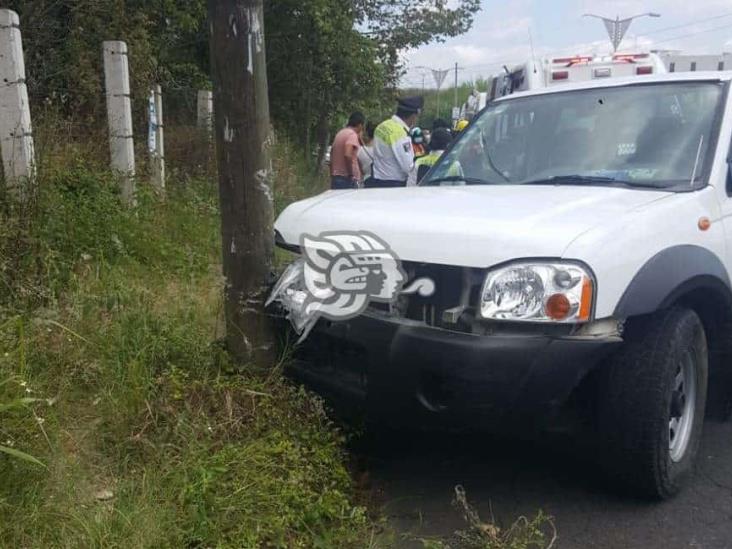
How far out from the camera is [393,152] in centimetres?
804

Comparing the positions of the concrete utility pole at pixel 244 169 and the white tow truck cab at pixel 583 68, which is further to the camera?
the white tow truck cab at pixel 583 68

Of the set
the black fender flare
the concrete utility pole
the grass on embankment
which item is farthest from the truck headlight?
the concrete utility pole

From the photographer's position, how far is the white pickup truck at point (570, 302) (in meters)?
2.83

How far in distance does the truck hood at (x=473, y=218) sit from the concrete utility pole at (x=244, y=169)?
0.21 m

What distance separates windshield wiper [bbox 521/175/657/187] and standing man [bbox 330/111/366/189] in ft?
16.7

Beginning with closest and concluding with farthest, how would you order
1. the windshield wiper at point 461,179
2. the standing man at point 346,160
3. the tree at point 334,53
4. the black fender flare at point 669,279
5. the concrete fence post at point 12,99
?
the black fender flare at point 669,279, the windshield wiper at point 461,179, the concrete fence post at point 12,99, the standing man at point 346,160, the tree at point 334,53

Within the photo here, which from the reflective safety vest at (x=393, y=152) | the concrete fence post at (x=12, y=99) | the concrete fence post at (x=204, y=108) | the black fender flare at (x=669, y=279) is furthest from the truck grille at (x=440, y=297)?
the concrete fence post at (x=204, y=108)

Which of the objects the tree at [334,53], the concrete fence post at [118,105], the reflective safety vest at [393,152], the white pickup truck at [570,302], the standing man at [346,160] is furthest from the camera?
the tree at [334,53]

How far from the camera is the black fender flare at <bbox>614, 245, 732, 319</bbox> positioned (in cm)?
293

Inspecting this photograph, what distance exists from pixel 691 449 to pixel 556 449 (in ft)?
2.02

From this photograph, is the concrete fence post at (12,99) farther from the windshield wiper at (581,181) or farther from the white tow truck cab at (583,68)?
the white tow truck cab at (583,68)

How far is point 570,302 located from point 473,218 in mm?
530

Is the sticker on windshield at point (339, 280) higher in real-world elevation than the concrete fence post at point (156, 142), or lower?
lower

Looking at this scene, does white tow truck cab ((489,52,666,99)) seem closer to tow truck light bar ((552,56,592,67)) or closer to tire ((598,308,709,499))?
tow truck light bar ((552,56,592,67))
